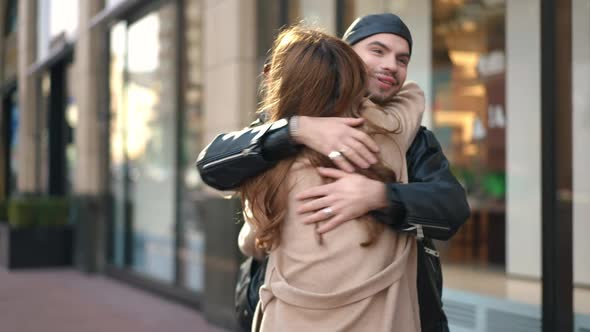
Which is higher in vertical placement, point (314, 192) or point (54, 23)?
point (54, 23)

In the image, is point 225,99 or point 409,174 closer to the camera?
point 409,174

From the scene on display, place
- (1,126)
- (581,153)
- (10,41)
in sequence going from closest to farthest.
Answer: (581,153) < (10,41) < (1,126)

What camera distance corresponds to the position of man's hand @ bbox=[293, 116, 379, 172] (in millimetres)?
1805

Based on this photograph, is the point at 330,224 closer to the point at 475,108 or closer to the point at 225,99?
the point at 225,99

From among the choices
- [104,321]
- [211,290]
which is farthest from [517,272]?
[104,321]

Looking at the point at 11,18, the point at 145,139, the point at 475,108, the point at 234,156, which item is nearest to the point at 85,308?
the point at 145,139

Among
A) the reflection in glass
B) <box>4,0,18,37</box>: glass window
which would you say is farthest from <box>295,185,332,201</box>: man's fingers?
<box>4,0,18,37</box>: glass window

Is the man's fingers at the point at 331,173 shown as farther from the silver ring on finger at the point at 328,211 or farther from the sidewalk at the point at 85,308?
the sidewalk at the point at 85,308

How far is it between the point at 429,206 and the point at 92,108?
9.69 m

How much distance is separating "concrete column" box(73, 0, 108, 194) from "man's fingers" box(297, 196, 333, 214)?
30.2 feet

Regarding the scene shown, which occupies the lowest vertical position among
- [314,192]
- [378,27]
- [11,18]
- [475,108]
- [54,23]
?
[314,192]

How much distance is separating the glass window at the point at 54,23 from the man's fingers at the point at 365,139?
1053 centimetres

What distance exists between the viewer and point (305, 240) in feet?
6.00

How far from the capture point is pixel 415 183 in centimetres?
187
